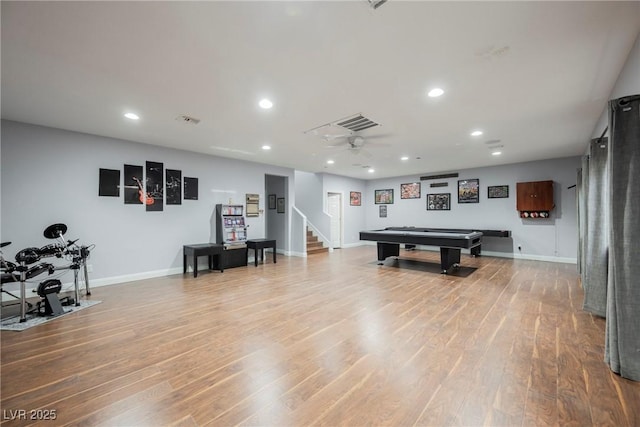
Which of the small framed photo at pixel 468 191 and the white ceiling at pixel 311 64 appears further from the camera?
the small framed photo at pixel 468 191

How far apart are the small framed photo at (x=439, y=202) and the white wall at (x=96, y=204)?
7321mm

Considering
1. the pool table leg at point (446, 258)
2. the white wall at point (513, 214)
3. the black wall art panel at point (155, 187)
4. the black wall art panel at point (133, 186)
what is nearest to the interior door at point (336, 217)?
the white wall at point (513, 214)

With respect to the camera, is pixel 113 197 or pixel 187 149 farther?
pixel 187 149

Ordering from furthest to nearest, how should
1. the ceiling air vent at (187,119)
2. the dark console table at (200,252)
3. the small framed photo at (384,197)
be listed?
the small framed photo at (384,197) → the dark console table at (200,252) → the ceiling air vent at (187,119)

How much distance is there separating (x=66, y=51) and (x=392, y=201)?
10016 mm

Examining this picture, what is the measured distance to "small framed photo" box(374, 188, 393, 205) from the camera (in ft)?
35.7

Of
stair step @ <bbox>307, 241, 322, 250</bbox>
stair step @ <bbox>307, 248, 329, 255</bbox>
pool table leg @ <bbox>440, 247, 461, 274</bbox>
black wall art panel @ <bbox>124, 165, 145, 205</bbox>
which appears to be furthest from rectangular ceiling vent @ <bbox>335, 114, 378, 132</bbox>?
stair step @ <bbox>307, 241, 322, 250</bbox>

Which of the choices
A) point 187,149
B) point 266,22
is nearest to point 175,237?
point 187,149

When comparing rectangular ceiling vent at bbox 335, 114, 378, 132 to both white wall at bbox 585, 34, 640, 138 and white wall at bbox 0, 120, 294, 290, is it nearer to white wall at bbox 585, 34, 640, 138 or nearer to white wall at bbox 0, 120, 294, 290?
white wall at bbox 585, 34, 640, 138

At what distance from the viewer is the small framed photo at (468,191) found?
28.6ft

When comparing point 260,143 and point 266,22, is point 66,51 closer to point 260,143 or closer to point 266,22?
point 266,22

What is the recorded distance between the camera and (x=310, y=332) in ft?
9.74

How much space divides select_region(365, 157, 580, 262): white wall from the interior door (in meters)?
2.48

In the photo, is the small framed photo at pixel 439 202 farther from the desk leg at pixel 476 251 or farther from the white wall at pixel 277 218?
the white wall at pixel 277 218
